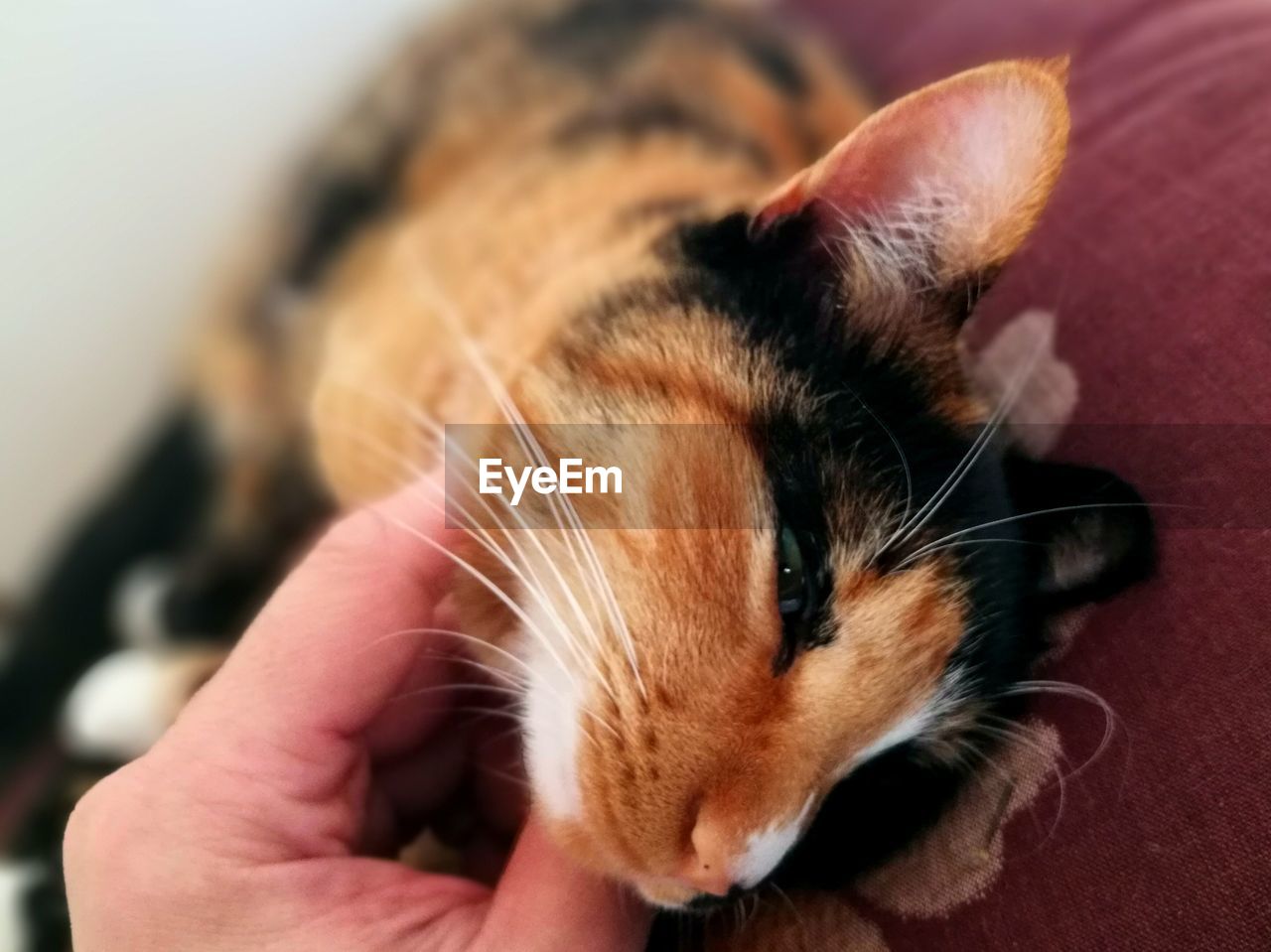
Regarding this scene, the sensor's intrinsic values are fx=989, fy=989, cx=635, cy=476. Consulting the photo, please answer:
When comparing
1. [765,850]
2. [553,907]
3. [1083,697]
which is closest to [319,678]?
[553,907]

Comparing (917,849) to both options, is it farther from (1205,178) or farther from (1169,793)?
(1205,178)

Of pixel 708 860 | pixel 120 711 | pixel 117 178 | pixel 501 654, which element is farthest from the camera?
pixel 117 178

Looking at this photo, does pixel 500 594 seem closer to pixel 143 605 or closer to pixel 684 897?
pixel 684 897

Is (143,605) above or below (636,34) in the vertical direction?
below

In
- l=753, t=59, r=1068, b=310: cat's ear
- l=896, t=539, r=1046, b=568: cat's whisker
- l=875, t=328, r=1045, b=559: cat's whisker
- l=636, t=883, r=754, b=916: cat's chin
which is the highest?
l=753, t=59, r=1068, b=310: cat's ear

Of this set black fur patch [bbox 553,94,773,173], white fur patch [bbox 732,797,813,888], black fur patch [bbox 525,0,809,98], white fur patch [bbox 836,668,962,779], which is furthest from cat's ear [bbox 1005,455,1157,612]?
black fur patch [bbox 525,0,809,98]

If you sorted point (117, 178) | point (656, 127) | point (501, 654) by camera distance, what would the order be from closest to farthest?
1. point (501, 654)
2. point (656, 127)
3. point (117, 178)

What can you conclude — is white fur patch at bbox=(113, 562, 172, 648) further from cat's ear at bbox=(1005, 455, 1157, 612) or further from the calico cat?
cat's ear at bbox=(1005, 455, 1157, 612)

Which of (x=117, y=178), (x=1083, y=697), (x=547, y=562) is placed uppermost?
(x=117, y=178)

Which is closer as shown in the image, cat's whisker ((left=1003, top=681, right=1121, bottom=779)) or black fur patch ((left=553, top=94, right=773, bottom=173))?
cat's whisker ((left=1003, top=681, right=1121, bottom=779))
